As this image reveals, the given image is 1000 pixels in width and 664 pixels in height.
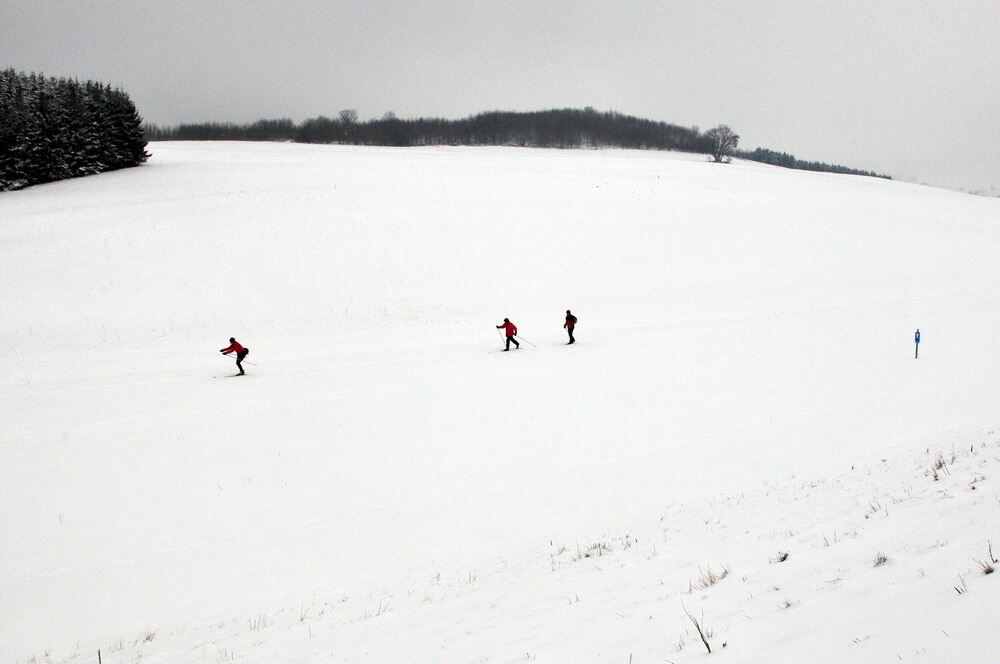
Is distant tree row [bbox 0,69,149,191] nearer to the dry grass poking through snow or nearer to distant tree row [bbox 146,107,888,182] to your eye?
the dry grass poking through snow

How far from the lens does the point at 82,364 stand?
17.1m

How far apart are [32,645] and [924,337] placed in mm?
26335

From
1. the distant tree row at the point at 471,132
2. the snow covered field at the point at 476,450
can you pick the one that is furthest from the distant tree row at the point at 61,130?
the distant tree row at the point at 471,132

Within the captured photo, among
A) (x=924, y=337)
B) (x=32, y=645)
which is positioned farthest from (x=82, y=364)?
(x=924, y=337)

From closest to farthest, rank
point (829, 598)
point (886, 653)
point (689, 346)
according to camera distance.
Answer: point (886, 653), point (829, 598), point (689, 346)

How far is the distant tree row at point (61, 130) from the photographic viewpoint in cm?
4219

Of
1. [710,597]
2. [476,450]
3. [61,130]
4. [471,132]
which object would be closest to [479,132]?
[471,132]

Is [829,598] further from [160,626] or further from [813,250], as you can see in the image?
[813,250]

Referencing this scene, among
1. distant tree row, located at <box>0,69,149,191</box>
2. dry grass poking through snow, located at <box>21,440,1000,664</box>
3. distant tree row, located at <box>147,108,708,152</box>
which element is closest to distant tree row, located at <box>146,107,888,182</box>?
distant tree row, located at <box>147,108,708,152</box>

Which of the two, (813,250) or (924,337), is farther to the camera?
(813,250)

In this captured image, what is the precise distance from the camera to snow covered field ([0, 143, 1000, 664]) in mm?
5145

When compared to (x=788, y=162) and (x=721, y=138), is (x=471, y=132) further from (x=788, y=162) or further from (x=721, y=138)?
(x=788, y=162)

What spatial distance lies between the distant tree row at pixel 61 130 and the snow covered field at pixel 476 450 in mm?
16416

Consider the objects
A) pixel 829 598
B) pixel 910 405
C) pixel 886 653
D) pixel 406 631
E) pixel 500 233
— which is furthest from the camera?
pixel 500 233
